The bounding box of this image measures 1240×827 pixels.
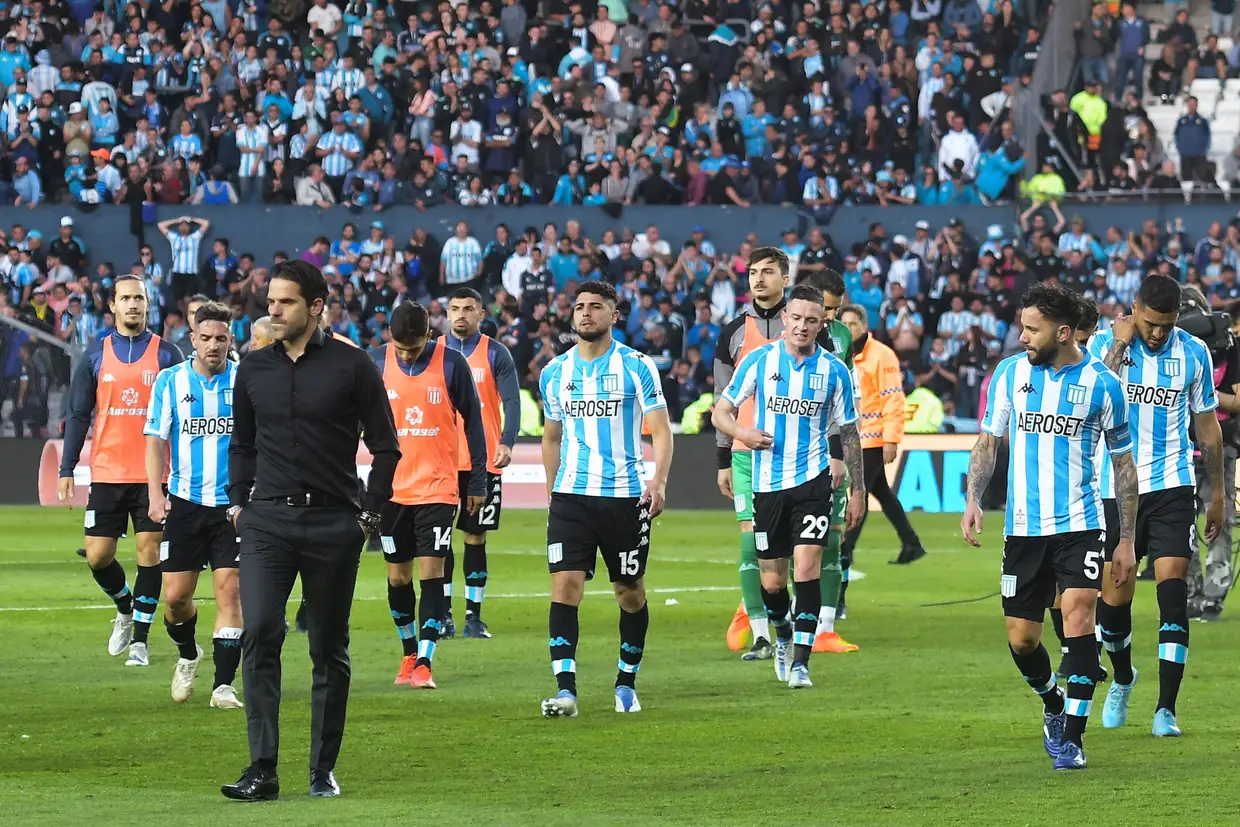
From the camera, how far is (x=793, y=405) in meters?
12.0

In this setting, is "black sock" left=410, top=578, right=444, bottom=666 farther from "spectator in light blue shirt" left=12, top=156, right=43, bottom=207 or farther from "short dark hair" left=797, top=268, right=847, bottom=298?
"spectator in light blue shirt" left=12, top=156, right=43, bottom=207

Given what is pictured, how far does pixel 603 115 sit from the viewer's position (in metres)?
33.2

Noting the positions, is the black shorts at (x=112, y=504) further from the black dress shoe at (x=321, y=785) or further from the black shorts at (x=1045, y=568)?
the black shorts at (x=1045, y=568)

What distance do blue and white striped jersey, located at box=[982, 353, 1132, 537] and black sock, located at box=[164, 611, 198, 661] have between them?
4614mm

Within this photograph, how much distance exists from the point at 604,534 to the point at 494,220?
21.7 metres

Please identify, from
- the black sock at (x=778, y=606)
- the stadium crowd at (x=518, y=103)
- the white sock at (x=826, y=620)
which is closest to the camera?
the black sock at (x=778, y=606)

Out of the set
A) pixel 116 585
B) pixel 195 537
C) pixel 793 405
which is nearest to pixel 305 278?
pixel 195 537

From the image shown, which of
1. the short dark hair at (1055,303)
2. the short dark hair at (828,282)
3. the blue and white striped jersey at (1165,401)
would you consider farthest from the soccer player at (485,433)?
the short dark hair at (1055,303)

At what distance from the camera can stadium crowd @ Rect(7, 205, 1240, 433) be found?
29.1 m

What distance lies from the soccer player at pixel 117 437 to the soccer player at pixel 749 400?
345 centimetres

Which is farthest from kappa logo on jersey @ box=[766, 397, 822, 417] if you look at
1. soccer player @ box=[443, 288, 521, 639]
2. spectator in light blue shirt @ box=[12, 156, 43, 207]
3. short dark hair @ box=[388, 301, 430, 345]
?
spectator in light blue shirt @ box=[12, 156, 43, 207]

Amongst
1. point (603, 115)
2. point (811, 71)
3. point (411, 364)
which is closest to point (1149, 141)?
point (811, 71)

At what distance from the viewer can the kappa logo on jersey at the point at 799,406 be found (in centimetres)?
1199

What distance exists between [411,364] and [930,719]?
13.4ft
